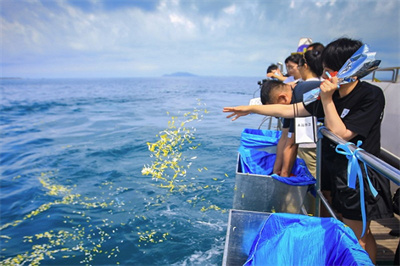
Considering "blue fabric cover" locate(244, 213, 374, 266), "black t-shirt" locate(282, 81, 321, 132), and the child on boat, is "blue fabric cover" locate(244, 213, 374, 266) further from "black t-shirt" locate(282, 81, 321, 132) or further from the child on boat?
"black t-shirt" locate(282, 81, 321, 132)

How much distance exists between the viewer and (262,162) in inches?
107

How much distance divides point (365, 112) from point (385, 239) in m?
1.52

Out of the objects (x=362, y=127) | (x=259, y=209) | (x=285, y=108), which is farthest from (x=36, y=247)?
(x=362, y=127)

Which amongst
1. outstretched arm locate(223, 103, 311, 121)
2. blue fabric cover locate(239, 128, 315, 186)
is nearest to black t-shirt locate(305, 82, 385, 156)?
outstretched arm locate(223, 103, 311, 121)

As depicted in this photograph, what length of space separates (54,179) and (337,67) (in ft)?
18.8

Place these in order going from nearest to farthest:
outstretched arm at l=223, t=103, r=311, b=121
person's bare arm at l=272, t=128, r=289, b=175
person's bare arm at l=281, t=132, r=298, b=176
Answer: outstretched arm at l=223, t=103, r=311, b=121
person's bare arm at l=281, t=132, r=298, b=176
person's bare arm at l=272, t=128, r=289, b=175

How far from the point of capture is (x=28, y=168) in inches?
248

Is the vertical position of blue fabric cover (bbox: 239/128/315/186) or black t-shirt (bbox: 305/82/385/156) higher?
black t-shirt (bbox: 305/82/385/156)

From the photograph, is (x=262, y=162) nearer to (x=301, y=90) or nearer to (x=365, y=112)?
(x=301, y=90)

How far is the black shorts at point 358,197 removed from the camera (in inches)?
59.9

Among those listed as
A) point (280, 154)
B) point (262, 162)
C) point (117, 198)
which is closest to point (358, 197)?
point (280, 154)

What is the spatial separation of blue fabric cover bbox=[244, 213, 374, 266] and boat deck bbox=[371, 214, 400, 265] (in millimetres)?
1130

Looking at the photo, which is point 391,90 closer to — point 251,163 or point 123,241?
point 251,163

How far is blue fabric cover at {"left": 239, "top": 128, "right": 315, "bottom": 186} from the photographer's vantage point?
84.0 inches
